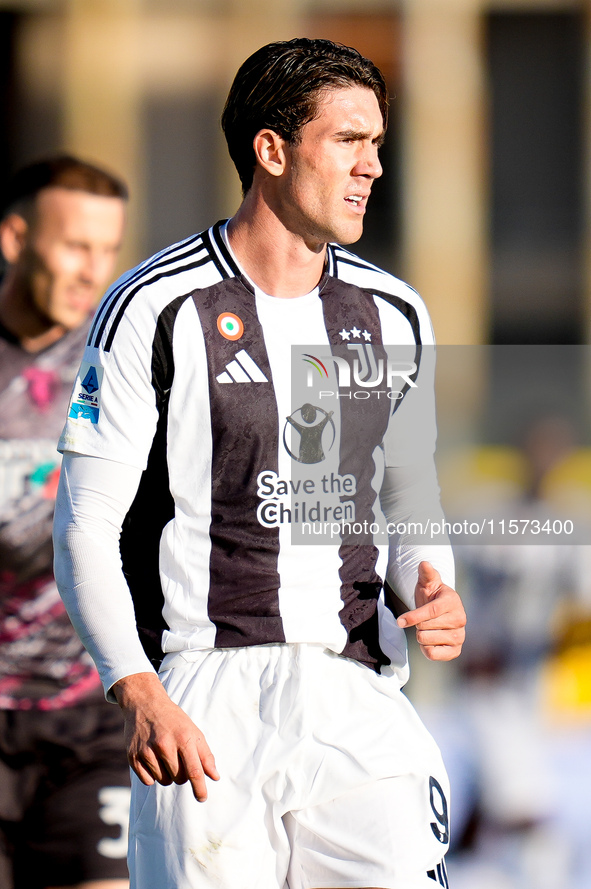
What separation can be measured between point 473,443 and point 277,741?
22.9 feet

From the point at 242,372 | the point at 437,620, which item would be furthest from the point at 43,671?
the point at 437,620

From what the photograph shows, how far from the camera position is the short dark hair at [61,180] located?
4.23m

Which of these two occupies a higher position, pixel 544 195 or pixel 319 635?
pixel 544 195

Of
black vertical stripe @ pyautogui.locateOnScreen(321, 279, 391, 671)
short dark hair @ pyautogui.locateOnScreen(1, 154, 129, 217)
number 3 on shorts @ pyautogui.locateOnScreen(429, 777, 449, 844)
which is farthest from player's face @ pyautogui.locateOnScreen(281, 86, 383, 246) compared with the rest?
short dark hair @ pyautogui.locateOnScreen(1, 154, 129, 217)

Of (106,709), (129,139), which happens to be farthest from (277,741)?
(129,139)

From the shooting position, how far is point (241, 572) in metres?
2.44

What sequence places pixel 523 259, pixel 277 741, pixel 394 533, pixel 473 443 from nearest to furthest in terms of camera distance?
pixel 277 741 < pixel 394 533 < pixel 473 443 < pixel 523 259

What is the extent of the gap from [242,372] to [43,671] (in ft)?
5.83

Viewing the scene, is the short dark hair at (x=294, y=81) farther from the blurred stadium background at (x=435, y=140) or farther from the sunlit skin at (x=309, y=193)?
the blurred stadium background at (x=435, y=140)

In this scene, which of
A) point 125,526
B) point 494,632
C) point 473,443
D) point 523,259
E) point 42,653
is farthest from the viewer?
point 523,259

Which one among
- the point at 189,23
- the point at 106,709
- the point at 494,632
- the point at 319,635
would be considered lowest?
the point at 494,632

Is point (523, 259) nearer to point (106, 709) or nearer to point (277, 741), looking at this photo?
point (106, 709)

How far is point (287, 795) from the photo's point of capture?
7.69 feet

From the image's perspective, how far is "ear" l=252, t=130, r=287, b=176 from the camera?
2.63 meters
